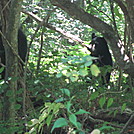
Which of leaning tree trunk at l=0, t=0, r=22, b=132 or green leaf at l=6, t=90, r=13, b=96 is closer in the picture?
green leaf at l=6, t=90, r=13, b=96

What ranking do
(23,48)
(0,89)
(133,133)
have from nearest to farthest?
(0,89) → (133,133) → (23,48)

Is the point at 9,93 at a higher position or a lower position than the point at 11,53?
lower

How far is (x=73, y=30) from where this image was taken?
19.4 feet

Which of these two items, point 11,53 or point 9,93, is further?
point 11,53

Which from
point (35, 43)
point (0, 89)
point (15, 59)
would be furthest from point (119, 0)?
point (35, 43)


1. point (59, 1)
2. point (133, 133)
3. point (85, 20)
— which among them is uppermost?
point (59, 1)

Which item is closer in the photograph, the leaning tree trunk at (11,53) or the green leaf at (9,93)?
the green leaf at (9,93)

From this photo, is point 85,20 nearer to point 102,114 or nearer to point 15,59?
point 15,59

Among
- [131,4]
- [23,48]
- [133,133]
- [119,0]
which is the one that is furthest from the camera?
[23,48]

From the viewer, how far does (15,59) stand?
2.52 metres

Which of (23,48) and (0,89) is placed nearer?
(0,89)

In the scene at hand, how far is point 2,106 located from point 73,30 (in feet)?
12.1

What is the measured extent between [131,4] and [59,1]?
2.01ft

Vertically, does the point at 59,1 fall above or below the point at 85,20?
above
